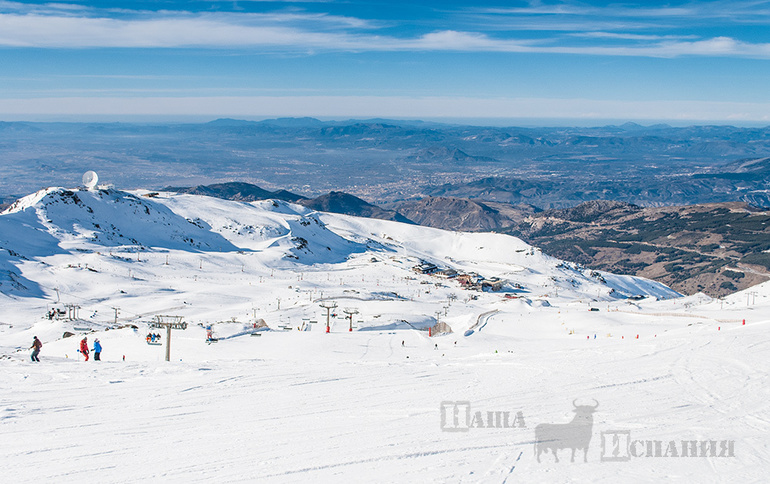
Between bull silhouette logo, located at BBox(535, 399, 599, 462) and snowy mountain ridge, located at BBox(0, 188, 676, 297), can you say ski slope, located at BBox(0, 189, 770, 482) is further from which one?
snowy mountain ridge, located at BBox(0, 188, 676, 297)

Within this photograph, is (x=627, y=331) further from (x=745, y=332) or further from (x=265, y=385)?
(x=265, y=385)

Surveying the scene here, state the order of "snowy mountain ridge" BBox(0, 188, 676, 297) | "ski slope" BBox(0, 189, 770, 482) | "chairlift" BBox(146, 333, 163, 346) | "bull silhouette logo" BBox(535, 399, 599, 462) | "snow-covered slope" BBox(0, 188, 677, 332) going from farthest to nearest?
"snowy mountain ridge" BBox(0, 188, 676, 297), "snow-covered slope" BBox(0, 188, 677, 332), "chairlift" BBox(146, 333, 163, 346), "bull silhouette logo" BBox(535, 399, 599, 462), "ski slope" BBox(0, 189, 770, 482)

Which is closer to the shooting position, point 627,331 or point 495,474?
point 495,474

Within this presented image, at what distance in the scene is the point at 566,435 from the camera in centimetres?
1345

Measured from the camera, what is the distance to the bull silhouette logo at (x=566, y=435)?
12.7 m

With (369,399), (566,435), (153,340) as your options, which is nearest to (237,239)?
(153,340)

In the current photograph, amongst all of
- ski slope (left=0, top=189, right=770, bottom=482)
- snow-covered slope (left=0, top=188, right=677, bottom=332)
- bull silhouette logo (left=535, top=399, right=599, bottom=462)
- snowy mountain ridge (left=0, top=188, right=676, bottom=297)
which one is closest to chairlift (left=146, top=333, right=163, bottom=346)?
ski slope (left=0, top=189, right=770, bottom=482)

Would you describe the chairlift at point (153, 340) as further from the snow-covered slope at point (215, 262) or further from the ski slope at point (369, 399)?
the snow-covered slope at point (215, 262)

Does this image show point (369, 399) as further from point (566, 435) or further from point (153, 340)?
point (153, 340)

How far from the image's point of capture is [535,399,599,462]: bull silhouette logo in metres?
12.7

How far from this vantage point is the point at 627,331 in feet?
147

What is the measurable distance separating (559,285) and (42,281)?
9561 cm

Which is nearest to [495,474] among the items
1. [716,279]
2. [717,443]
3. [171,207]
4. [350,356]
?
[717,443]

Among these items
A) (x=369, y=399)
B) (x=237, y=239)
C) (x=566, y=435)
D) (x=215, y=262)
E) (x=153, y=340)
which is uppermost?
(x=566, y=435)
